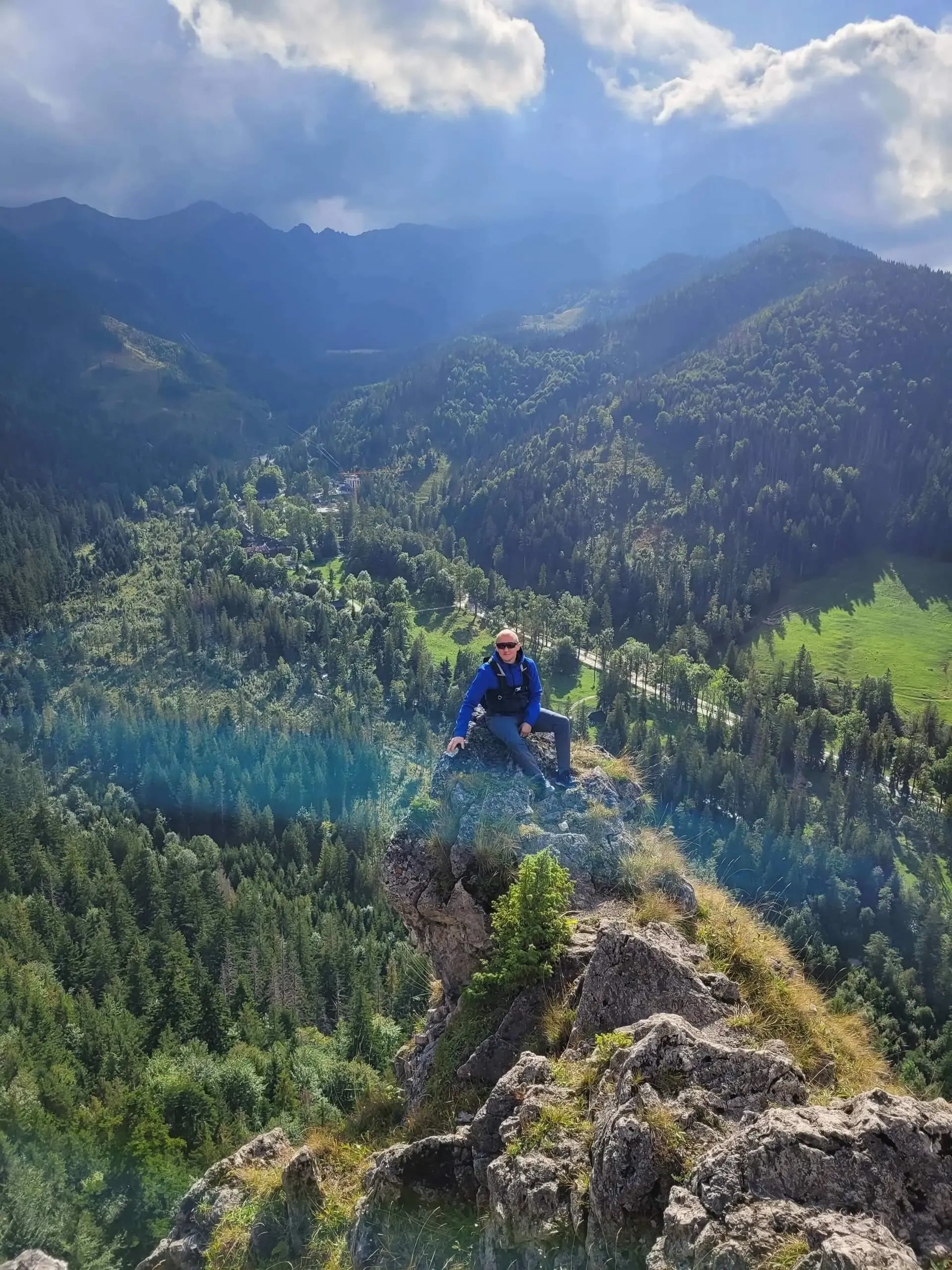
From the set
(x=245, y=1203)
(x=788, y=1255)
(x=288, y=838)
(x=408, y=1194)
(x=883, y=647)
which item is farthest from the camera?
(x=883, y=647)

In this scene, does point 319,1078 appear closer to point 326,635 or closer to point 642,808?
point 642,808

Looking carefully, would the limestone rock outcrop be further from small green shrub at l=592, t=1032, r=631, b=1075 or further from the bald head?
the bald head

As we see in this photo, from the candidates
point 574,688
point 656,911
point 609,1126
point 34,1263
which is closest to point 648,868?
point 656,911

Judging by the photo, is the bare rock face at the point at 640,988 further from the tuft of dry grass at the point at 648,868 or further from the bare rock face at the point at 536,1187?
the tuft of dry grass at the point at 648,868

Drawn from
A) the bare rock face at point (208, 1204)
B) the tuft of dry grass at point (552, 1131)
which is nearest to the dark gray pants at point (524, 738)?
the tuft of dry grass at point (552, 1131)

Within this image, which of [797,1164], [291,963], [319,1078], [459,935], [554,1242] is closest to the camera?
[797,1164]

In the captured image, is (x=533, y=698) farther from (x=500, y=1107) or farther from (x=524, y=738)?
(x=500, y=1107)

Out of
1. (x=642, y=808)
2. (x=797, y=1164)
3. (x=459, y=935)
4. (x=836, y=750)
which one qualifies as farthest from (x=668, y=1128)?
(x=836, y=750)
